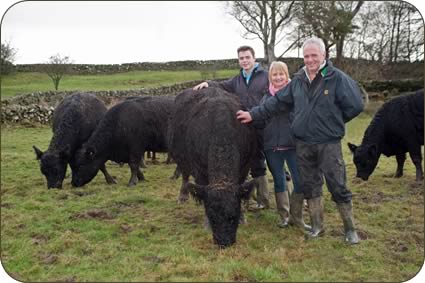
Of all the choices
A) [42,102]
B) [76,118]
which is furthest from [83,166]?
[42,102]

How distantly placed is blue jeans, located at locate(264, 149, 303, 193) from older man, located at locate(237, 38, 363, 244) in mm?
396

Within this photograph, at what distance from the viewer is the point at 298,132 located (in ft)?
22.2

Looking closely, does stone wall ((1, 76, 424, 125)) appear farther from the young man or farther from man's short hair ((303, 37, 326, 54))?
the young man

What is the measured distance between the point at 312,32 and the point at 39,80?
4.42m

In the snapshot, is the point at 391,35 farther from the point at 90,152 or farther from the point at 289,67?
the point at 90,152

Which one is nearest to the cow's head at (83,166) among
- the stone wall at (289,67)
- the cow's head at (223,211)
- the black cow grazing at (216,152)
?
the black cow grazing at (216,152)

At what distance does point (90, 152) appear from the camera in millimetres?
11328

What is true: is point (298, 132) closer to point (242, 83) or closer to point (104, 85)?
point (242, 83)

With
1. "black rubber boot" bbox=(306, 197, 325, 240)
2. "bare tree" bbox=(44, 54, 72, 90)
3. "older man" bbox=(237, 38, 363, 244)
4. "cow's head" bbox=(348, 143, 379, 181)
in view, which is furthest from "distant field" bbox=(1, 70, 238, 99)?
"cow's head" bbox=(348, 143, 379, 181)

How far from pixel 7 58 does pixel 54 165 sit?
4634 millimetres

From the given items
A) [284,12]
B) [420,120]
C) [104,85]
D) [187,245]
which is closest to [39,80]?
[104,85]

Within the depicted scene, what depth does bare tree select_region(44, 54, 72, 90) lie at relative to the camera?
Result: 7.32 metres

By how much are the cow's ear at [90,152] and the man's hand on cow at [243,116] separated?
200 inches

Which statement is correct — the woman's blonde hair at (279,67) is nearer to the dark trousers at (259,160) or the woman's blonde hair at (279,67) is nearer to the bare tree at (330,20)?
the bare tree at (330,20)
